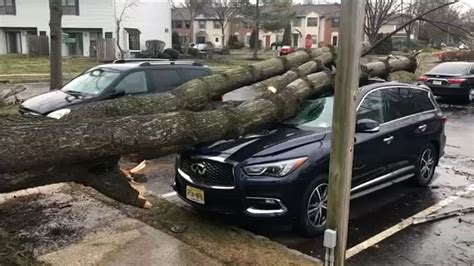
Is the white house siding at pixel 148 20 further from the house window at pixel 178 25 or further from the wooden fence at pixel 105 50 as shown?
the house window at pixel 178 25

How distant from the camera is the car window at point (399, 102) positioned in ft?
21.4

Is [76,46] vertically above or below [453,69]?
above

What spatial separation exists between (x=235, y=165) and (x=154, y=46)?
121ft

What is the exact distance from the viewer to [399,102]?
6.75 metres

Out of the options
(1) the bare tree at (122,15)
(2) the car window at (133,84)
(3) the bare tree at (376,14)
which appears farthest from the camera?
(1) the bare tree at (122,15)

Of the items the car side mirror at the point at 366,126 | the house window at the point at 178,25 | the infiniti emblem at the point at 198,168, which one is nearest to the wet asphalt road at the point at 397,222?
the infiniti emblem at the point at 198,168

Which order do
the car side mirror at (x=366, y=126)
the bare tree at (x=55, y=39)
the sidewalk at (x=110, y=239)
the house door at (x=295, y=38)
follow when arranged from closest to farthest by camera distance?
the sidewalk at (x=110, y=239), the car side mirror at (x=366, y=126), the bare tree at (x=55, y=39), the house door at (x=295, y=38)

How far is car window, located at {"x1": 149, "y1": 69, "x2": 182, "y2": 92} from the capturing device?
993cm

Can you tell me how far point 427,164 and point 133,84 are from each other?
5.72 metres

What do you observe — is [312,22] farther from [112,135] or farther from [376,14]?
[112,135]

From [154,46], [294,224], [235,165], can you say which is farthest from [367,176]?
[154,46]

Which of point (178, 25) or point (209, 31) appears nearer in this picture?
point (209, 31)

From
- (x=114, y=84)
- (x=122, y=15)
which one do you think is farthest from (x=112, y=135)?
(x=122, y=15)

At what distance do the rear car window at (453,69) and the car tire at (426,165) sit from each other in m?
11.6
